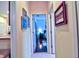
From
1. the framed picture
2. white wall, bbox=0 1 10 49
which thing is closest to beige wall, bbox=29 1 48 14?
white wall, bbox=0 1 10 49

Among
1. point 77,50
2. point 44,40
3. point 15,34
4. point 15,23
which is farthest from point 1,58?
point 44,40

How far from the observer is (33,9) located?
18.6 feet

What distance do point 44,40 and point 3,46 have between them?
18.4 ft

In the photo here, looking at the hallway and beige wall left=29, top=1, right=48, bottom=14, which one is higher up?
beige wall left=29, top=1, right=48, bottom=14

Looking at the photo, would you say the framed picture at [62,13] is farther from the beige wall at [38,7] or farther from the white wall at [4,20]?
the beige wall at [38,7]

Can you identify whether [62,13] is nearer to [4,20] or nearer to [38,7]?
[4,20]

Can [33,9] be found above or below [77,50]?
above

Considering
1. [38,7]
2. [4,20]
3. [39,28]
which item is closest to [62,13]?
[4,20]

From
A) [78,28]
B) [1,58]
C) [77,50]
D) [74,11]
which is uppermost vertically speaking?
[74,11]

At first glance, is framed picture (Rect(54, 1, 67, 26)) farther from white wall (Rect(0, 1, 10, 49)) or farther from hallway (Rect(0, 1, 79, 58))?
white wall (Rect(0, 1, 10, 49))

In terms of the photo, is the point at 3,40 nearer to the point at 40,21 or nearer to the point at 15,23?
the point at 15,23

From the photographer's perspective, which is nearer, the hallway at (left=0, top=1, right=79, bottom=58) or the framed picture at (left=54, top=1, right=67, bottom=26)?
the hallway at (left=0, top=1, right=79, bottom=58)

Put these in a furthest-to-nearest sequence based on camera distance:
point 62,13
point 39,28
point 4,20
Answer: point 39,28, point 4,20, point 62,13

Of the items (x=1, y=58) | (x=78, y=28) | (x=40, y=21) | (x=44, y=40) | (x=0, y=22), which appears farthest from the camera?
(x=40, y=21)
